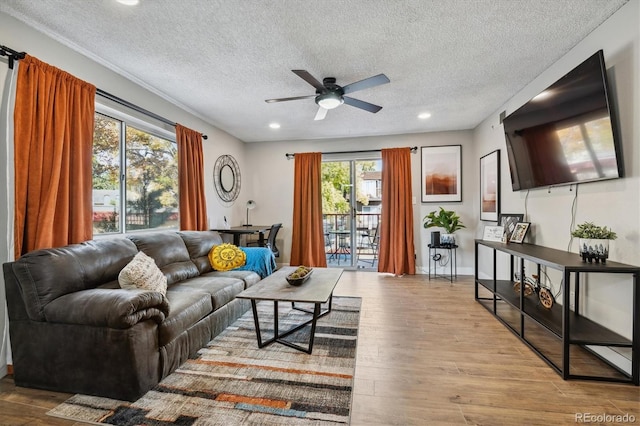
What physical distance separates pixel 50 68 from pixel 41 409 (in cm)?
239

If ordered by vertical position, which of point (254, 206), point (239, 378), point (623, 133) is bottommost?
point (239, 378)

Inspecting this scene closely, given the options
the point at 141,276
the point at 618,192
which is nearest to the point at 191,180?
the point at 141,276

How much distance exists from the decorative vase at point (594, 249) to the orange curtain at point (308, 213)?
3847mm

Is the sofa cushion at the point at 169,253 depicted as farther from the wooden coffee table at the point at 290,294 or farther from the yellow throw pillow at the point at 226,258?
the wooden coffee table at the point at 290,294

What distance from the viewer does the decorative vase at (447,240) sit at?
4685mm

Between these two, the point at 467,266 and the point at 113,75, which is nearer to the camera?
the point at 113,75

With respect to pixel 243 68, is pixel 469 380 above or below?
below

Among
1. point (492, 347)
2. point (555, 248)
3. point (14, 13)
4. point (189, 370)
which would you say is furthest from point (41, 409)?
point (555, 248)

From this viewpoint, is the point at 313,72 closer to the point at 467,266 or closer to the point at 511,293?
the point at 511,293

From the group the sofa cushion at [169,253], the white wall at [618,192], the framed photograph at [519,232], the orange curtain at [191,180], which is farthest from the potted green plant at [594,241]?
the orange curtain at [191,180]

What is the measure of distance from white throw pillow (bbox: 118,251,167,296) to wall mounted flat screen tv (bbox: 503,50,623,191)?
11.6ft

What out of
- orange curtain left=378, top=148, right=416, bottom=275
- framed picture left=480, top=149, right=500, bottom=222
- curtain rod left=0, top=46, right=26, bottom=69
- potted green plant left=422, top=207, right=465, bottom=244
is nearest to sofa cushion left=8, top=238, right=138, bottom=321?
curtain rod left=0, top=46, right=26, bottom=69

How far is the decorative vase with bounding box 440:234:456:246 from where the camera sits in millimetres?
4685

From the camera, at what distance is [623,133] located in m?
1.97
